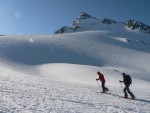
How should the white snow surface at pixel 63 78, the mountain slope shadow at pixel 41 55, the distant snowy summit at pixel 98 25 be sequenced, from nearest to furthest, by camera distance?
the white snow surface at pixel 63 78 < the mountain slope shadow at pixel 41 55 < the distant snowy summit at pixel 98 25

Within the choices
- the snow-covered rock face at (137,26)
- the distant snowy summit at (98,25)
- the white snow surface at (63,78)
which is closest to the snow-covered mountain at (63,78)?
the white snow surface at (63,78)

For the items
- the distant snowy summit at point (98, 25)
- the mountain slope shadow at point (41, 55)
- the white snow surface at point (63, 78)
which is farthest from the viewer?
the distant snowy summit at point (98, 25)

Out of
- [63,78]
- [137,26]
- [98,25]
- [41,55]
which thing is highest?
[137,26]

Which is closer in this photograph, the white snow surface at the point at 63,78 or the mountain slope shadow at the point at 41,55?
the white snow surface at the point at 63,78

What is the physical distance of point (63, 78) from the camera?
40625mm

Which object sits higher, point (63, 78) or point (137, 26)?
point (137, 26)

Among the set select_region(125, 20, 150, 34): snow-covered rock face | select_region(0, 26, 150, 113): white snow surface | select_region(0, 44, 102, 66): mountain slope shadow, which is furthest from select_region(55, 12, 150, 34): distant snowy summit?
select_region(0, 44, 102, 66): mountain slope shadow

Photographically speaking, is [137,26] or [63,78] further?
[137,26]

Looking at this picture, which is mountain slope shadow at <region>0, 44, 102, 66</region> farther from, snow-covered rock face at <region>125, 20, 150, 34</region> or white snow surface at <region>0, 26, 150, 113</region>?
snow-covered rock face at <region>125, 20, 150, 34</region>

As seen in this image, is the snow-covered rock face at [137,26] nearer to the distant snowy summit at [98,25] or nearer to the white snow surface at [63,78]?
the distant snowy summit at [98,25]

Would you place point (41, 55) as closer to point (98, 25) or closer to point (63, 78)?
point (63, 78)

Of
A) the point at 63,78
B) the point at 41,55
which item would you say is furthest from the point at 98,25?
the point at 63,78

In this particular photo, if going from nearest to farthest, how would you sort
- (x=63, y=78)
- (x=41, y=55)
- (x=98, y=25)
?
1. (x=63, y=78)
2. (x=41, y=55)
3. (x=98, y=25)

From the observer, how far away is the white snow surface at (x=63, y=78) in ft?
50.8
